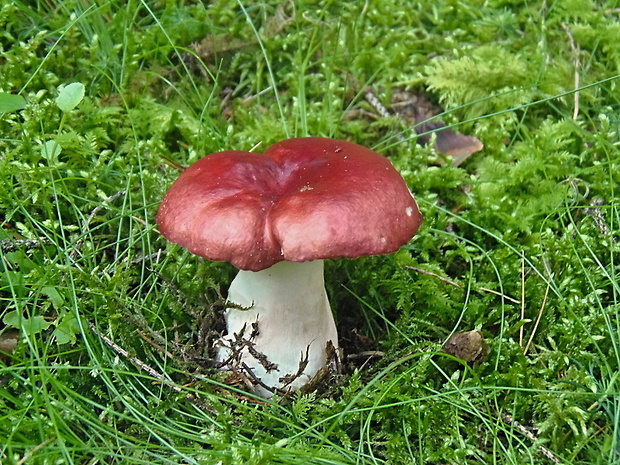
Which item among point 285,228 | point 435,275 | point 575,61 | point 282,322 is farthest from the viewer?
point 575,61

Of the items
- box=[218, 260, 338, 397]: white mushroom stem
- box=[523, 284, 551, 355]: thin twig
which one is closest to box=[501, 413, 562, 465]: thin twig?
box=[523, 284, 551, 355]: thin twig

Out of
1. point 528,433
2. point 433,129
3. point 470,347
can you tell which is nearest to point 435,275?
point 470,347

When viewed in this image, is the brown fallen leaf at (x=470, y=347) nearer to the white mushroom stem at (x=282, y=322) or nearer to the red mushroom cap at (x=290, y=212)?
the white mushroom stem at (x=282, y=322)

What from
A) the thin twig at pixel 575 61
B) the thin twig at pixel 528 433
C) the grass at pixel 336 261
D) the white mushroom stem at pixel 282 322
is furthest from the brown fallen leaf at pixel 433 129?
the thin twig at pixel 528 433

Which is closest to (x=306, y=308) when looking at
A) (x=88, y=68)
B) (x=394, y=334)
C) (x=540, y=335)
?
(x=394, y=334)

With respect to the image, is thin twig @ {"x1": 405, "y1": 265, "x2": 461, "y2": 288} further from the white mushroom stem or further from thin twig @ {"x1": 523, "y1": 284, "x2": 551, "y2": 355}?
the white mushroom stem

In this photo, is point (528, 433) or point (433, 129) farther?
point (433, 129)

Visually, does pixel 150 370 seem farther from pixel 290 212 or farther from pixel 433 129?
pixel 433 129
